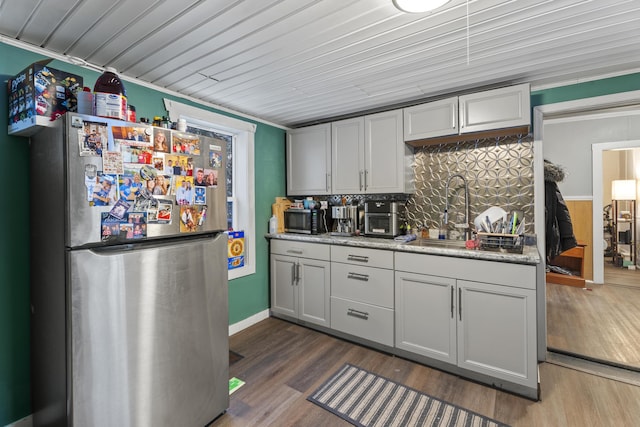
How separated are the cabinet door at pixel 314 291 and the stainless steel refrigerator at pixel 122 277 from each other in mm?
1301

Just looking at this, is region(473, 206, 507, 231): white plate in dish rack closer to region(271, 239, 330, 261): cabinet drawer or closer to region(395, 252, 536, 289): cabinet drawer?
region(395, 252, 536, 289): cabinet drawer

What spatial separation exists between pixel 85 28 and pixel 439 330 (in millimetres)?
3007

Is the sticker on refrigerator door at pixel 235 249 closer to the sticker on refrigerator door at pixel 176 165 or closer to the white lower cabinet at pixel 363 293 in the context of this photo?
the white lower cabinet at pixel 363 293

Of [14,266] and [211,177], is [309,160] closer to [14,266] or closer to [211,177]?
[211,177]

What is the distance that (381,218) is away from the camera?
2.88 meters

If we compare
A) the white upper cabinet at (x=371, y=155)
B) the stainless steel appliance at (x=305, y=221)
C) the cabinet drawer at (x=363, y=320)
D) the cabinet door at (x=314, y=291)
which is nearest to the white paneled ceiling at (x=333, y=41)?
the white upper cabinet at (x=371, y=155)

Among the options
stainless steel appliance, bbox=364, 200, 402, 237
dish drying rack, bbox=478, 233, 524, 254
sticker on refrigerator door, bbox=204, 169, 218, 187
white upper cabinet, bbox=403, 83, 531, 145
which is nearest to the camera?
sticker on refrigerator door, bbox=204, 169, 218, 187

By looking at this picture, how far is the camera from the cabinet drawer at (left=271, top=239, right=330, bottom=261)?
2.93m

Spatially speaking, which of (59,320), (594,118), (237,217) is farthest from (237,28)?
(594,118)

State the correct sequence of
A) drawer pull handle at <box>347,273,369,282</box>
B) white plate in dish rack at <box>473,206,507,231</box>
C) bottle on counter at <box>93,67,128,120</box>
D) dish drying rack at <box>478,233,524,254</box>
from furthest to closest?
1. drawer pull handle at <box>347,273,369,282</box>
2. white plate in dish rack at <box>473,206,507,231</box>
3. dish drying rack at <box>478,233,524,254</box>
4. bottle on counter at <box>93,67,128,120</box>

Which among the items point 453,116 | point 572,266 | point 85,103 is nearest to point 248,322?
point 85,103

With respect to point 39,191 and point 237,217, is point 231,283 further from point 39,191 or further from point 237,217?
point 39,191

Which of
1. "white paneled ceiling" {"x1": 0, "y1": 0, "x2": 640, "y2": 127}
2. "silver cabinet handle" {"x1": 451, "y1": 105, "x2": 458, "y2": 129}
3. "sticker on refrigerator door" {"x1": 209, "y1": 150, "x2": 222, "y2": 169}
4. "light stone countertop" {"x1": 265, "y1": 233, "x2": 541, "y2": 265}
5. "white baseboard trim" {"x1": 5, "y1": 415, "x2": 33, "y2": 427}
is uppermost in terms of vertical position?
"white paneled ceiling" {"x1": 0, "y1": 0, "x2": 640, "y2": 127}

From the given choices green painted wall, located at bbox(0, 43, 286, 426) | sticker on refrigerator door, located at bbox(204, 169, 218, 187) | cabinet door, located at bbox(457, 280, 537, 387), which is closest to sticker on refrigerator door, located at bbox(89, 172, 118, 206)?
sticker on refrigerator door, located at bbox(204, 169, 218, 187)
